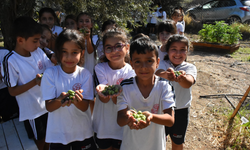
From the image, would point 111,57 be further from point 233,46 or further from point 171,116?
point 233,46

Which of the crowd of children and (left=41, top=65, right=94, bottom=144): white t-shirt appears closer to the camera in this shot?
the crowd of children

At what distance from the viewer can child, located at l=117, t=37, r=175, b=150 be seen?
1846 millimetres

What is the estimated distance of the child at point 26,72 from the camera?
2245 millimetres

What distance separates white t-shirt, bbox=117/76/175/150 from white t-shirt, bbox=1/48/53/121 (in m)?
1.19

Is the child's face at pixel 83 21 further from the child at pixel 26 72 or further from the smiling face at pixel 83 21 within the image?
the child at pixel 26 72

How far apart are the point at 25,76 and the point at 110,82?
1054mm

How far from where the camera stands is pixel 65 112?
6.84 feet

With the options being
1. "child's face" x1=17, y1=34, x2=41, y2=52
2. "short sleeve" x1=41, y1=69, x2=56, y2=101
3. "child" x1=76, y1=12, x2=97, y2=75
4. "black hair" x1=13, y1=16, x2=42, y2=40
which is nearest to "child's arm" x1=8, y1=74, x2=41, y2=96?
"short sleeve" x1=41, y1=69, x2=56, y2=101

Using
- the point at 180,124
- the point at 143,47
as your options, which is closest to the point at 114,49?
the point at 143,47

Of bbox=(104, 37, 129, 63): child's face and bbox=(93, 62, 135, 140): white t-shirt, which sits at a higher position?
bbox=(104, 37, 129, 63): child's face

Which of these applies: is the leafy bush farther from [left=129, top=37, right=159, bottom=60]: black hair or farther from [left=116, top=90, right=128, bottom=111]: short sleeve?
[left=116, top=90, right=128, bottom=111]: short sleeve

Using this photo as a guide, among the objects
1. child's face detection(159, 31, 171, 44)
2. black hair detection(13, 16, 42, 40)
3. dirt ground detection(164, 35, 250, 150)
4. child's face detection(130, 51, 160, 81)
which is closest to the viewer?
child's face detection(130, 51, 160, 81)

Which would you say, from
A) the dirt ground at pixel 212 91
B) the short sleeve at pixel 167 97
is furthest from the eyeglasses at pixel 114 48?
the dirt ground at pixel 212 91

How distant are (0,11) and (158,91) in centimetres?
312
